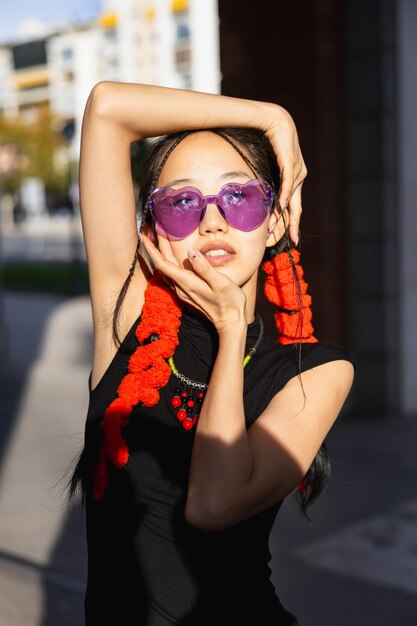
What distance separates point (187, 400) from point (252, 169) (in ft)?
1.63

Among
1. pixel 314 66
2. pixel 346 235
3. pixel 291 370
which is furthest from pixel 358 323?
pixel 291 370

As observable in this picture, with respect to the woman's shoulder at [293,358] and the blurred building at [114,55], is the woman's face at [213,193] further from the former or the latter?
the blurred building at [114,55]

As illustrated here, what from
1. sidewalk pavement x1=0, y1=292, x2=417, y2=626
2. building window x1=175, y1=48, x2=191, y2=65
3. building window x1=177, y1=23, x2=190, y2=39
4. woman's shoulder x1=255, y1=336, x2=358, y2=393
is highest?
building window x1=177, y1=23, x2=190, y2=39

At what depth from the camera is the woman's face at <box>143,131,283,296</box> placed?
A: 1666 millimetres

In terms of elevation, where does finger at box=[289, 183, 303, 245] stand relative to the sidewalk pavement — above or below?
above

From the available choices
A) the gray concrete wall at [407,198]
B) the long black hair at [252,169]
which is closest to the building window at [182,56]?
the gray concrete wall at [407,198]

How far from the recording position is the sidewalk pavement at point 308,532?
158 inches

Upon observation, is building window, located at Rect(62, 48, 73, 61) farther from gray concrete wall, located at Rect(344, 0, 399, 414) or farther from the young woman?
the young woman

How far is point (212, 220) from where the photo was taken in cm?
166

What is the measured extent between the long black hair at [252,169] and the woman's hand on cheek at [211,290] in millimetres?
211

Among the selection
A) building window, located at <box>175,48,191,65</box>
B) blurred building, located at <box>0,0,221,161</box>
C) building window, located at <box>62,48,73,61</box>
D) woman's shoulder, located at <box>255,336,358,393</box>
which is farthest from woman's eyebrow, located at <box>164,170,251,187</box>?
building window, located at <box>62,48,73,61</box>

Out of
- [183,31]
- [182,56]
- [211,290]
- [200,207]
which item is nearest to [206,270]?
[211,290]

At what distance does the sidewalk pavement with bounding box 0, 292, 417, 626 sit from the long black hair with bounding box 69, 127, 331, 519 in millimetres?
849

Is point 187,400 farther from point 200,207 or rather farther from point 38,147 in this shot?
point 38,147
